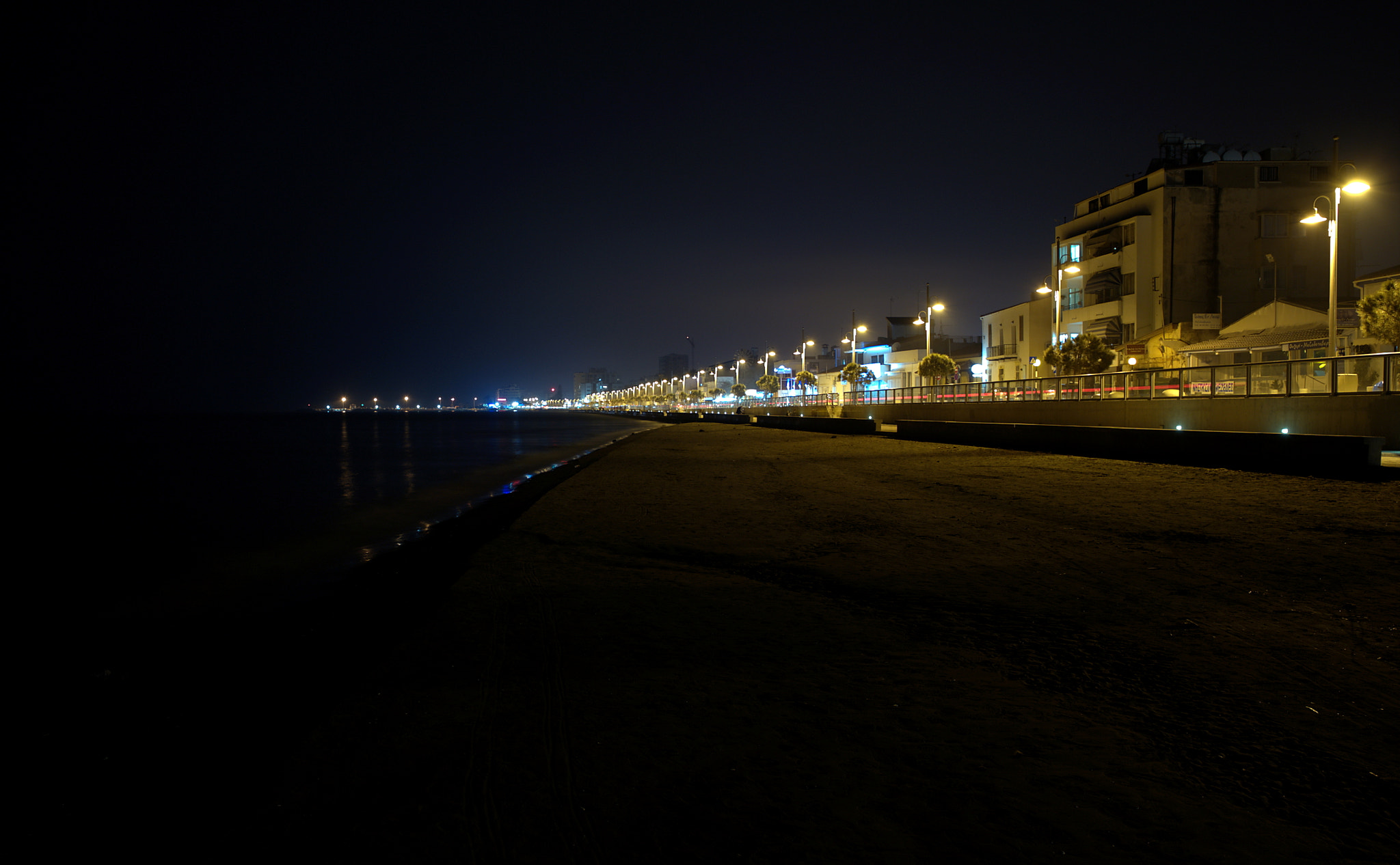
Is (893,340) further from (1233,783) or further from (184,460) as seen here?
(1233,783)

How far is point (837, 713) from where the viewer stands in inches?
154

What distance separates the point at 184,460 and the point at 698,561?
50605mm

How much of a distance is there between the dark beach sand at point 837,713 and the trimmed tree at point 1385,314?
19.3 meters

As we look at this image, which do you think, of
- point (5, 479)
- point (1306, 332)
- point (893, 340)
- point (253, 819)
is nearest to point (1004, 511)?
point (253, 819)

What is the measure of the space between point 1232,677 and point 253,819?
507cm

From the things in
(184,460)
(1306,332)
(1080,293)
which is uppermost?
(1080,293)

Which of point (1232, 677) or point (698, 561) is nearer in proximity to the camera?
point (1232, 677)

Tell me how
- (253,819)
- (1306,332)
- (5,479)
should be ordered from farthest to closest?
(5,479), (1306,332), (253,819)

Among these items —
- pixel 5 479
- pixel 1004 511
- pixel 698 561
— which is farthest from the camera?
pixel 5 479

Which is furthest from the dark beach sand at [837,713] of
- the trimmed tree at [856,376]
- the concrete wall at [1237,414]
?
the trimmed tree at [856,376]

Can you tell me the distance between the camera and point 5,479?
35.2m

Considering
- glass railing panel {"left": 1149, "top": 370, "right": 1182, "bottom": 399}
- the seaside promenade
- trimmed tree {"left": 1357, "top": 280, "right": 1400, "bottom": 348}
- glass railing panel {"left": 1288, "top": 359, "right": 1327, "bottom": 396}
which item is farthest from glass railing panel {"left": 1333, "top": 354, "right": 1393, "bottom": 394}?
the seaside promenade

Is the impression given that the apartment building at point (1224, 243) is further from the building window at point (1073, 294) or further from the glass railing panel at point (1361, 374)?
the glass railing panel at point (1361, 374)

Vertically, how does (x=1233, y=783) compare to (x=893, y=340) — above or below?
below
